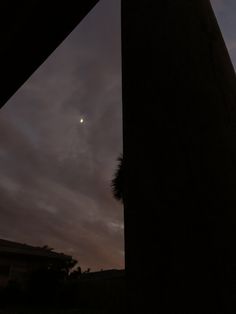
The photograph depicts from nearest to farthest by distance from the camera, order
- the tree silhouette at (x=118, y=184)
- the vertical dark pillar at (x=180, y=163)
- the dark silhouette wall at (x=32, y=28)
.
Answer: the vertical dark pillar at (x=180, y=163) < the dark silhouette wall at (x=32, y=28) < the tree silhouette at (x=118, y=184)

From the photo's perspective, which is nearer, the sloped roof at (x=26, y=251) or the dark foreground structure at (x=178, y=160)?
the dark foreground structure at (x=178, y=160)

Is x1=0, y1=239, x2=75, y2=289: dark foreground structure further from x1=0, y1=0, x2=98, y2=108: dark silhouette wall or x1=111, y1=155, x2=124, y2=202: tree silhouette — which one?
x1=0, y1=0, x2=98, y2=108: dark silhouette wall

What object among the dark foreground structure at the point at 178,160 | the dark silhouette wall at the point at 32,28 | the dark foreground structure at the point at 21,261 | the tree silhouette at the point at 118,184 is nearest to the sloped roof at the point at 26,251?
the dark foreground structure at the point at 21,261

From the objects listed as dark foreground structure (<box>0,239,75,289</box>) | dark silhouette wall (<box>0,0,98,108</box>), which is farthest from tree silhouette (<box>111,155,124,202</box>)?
dark silhouette wall (<box>0,0,98,108</box>)

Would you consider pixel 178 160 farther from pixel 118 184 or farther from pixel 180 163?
pixel 118 184

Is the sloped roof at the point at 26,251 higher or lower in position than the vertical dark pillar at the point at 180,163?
higher

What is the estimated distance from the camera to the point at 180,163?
54 centimetres

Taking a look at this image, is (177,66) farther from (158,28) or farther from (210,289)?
(210,289)

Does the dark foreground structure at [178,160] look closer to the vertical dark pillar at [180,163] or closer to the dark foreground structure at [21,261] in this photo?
the vertical dark pillar at [180,163]

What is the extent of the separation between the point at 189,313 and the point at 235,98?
423 mm

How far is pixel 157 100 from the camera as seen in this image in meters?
0.63

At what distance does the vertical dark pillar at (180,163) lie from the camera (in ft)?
1.51

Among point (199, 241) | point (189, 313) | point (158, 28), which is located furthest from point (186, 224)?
point (158, 28)

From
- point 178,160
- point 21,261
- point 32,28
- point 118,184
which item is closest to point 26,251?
point 21,261
